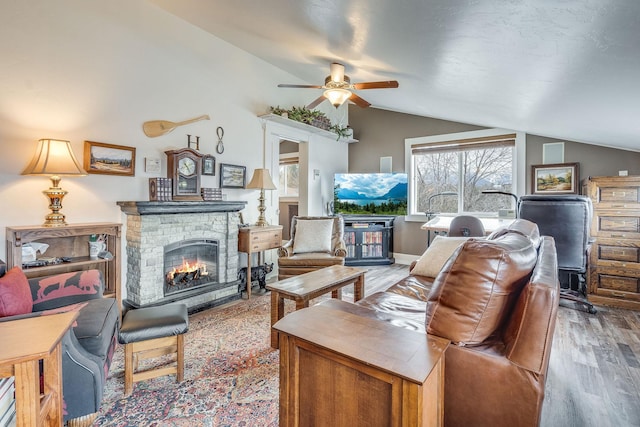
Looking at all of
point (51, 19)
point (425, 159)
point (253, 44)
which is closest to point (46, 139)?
point (51, 19)

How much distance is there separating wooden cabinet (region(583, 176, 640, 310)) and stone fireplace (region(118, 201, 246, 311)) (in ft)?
12.9

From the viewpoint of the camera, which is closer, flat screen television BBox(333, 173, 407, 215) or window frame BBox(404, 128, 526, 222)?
window frame BBox(404, 128, 526, 222)

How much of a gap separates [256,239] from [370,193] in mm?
2480

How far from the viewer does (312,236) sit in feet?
13.1

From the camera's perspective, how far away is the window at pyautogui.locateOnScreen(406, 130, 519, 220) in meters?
4.62

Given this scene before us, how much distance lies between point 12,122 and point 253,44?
8.12 feet

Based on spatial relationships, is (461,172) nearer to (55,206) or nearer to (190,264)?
(190,264)

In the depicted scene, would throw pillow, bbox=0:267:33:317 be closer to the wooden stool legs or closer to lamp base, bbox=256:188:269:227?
the wooden stool legs

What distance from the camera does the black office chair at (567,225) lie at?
299 cm

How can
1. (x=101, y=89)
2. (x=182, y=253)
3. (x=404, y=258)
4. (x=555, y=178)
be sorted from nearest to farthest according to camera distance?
(x=101, y=89)
(x=182, y=253)
(x=555, y=178)
(x=404, y=258)

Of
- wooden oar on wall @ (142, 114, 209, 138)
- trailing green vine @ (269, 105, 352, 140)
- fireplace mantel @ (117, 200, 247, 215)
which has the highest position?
trailing green vine @ (269, 105, 352, 140)

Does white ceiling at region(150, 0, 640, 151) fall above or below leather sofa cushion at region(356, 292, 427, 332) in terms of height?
above

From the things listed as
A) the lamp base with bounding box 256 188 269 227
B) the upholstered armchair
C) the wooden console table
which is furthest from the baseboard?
the wooden console table

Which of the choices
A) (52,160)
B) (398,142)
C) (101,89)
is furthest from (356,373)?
(398,142)
